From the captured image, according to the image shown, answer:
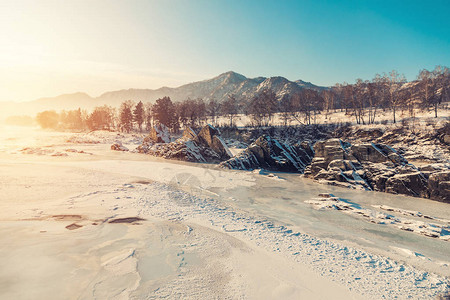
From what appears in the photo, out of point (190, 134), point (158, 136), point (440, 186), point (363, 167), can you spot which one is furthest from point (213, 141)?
point (440, 186)

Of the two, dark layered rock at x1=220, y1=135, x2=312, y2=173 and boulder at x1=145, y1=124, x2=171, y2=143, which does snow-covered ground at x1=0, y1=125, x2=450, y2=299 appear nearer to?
dark layered rock at x1=220, y1=135, x2=312, y2=173

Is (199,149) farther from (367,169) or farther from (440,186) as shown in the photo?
(440,186)

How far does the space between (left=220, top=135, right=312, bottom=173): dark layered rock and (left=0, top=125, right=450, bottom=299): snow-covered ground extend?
50.8 feet

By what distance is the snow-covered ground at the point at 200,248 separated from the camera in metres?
6.25

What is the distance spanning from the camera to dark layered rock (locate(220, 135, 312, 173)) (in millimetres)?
31916

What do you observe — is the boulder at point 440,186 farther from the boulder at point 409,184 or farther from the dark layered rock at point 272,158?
the dark layered rock at point 272,158

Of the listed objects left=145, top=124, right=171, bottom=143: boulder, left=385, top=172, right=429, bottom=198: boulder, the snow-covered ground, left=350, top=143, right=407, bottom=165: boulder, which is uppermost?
left=145, top=124, right=171, bottom=143: boulder

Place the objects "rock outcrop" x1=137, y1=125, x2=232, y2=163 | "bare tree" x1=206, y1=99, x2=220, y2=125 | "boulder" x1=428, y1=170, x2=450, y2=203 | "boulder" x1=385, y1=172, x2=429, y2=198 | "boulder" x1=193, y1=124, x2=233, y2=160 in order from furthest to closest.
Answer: "bare tree" x1=206, y1=99, x2=220, y2=125 < "boulder" x1=193, y1=124, x2=233, y2=160 < "rock outcrop" x1=137, y1=125, x2=232, y2=163 < "boulder" x1=385, y1=172, x2=429, y2=198 < "boulder" x1=428, y1=170, x2=450, y2=203

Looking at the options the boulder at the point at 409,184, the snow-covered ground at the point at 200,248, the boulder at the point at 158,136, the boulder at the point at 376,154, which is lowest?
the boulder at the point at 409,184

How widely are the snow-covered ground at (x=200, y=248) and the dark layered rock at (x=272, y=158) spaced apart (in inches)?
609

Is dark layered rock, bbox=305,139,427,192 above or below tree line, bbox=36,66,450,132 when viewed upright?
below

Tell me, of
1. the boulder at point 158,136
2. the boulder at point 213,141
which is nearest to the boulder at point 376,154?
the boulder at point 213,141

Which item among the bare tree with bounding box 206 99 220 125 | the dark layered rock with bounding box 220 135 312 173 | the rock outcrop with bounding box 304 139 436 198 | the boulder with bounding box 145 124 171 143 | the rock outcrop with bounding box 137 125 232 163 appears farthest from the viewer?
the bare tree with bounding box 206 99 220 125

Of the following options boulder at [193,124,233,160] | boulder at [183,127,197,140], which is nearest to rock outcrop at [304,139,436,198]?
boulder at [193,124,233,160]
